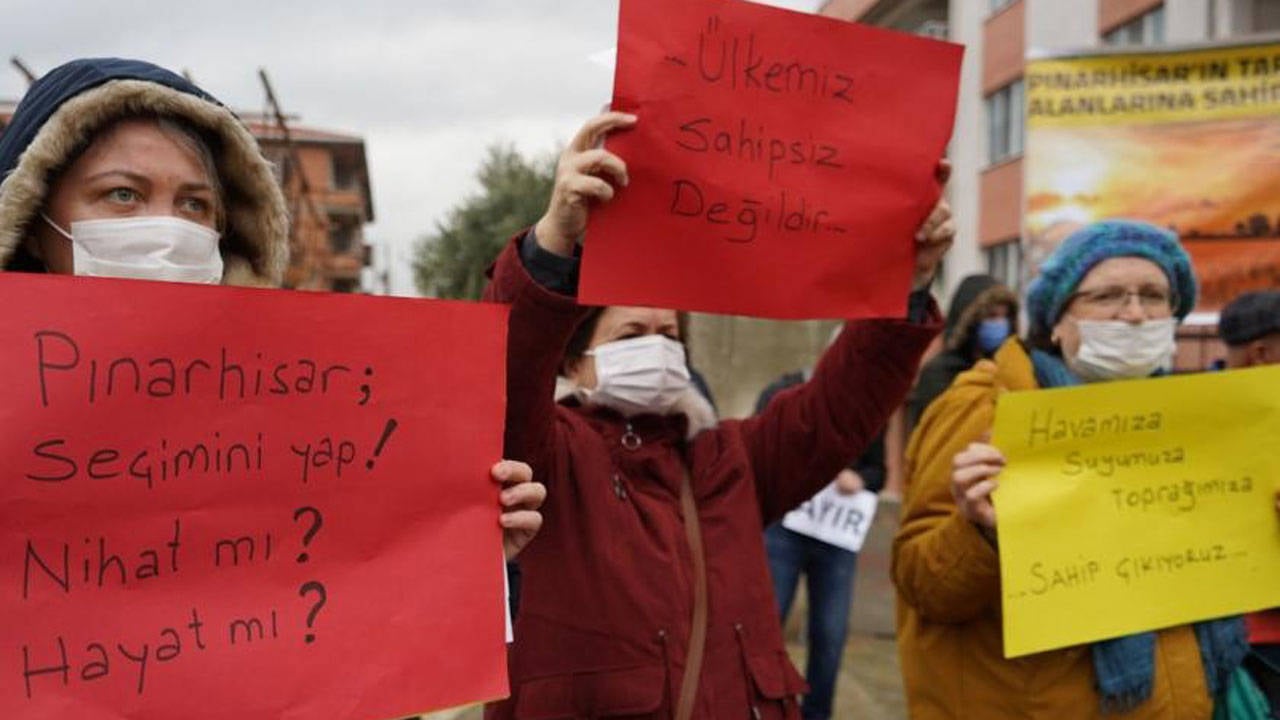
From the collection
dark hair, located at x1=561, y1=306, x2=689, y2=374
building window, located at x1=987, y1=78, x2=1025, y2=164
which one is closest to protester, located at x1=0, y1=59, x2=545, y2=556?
dark hair, located at x1=561, y1=306, x2=689, y2=374

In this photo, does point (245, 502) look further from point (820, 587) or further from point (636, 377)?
point (820, 587)

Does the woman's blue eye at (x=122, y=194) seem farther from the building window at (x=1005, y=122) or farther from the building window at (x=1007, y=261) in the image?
the building window at (x=1005, y=122)

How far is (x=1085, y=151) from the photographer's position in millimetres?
4277

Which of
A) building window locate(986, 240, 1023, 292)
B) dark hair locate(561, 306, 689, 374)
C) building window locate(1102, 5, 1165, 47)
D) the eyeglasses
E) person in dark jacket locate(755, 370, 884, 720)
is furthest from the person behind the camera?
building window locate(986, 240, 1023, 292)

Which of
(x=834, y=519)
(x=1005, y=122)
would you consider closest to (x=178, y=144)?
(x=834, y=519)

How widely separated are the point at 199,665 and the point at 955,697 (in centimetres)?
161

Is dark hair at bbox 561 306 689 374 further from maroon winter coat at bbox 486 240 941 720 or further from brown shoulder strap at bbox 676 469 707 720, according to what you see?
brown shoulder strap at bbox 676 469 707 720

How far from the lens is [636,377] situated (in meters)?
2.18

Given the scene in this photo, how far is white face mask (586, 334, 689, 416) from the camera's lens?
2.18m

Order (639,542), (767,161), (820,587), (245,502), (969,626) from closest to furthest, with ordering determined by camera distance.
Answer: (245,502) → (767,161) → (639,542) → (969,626) → (820,587)

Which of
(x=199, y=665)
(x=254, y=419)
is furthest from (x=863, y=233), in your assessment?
(x=199, y=665)

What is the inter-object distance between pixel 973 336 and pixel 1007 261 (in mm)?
16495

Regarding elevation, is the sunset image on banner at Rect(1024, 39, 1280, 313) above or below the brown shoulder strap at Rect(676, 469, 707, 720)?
above

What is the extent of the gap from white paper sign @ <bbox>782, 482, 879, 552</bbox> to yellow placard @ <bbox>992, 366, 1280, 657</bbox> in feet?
7.74
